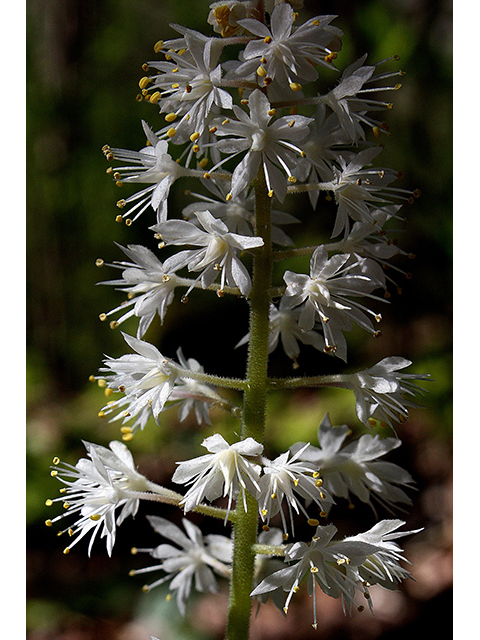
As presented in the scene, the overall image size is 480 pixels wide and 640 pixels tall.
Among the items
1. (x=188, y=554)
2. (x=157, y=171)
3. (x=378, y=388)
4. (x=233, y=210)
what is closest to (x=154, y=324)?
(x=188, y=554)

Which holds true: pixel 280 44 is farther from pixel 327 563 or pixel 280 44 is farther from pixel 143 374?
pixel 327 563

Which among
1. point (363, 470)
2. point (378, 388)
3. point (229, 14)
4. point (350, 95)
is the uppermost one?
point (229, 14)

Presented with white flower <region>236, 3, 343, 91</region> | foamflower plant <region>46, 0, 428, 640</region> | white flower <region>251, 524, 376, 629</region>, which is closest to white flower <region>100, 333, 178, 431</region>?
foamflower plant <region>46, 0, 428, 640</region>

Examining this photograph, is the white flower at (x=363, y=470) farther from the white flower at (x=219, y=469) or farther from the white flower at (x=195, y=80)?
the white flower at (x=195, y=80)
